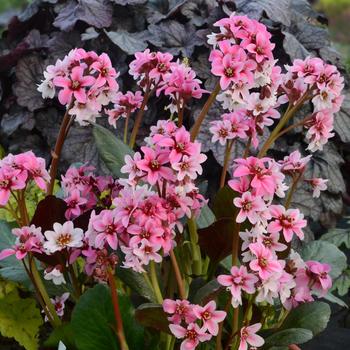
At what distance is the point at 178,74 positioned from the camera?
1.32 meters

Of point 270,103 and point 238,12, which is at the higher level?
point 270,103

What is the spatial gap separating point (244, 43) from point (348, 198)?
117 centimetres

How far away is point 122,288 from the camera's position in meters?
1.66

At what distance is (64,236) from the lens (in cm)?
123

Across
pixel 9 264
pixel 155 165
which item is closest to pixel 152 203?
pixel 155 165

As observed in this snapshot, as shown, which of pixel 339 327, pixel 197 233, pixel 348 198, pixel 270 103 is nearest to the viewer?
pixel 270 103

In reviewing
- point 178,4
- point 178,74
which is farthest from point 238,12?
point 178,74

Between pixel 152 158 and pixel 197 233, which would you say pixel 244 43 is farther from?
pixel 197 233

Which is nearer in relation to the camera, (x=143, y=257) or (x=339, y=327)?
(x=143, y=257)

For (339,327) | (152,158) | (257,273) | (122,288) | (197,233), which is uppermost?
(152,158)

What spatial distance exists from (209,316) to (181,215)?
176mm

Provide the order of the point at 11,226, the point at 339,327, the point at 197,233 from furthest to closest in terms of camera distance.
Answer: the point at 339,327
the point at 11,226
the point at 197,233

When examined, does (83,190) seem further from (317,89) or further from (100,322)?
(317,89)

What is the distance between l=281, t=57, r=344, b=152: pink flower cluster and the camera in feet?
4.21
